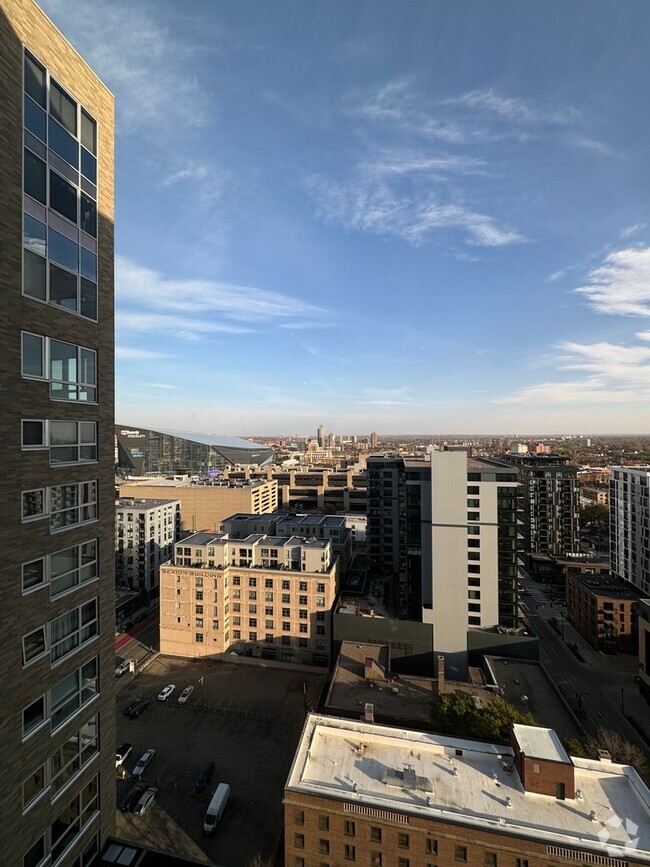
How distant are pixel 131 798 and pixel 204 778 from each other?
403 centimetres

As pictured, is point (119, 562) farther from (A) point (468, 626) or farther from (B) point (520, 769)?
(B) point (520, 769)

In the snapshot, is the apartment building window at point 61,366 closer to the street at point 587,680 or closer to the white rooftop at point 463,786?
the white rooftop at point 463,786

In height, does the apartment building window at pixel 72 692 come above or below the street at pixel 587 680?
above

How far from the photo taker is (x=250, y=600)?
128 ft

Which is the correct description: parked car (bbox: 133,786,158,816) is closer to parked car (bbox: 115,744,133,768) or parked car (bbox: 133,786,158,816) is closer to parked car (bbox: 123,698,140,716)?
parked car (bbox: 115,744,133,768)

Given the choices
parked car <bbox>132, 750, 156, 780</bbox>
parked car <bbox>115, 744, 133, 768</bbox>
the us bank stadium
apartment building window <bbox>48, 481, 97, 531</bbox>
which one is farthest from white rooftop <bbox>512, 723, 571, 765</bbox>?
the us bank stadium

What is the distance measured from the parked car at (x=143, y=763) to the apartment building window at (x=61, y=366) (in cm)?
2694

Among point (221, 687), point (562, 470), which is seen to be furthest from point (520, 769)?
point (562, 470)

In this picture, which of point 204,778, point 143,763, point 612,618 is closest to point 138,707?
point 143,763

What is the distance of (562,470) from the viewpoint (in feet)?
216

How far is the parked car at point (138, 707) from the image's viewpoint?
3120cm

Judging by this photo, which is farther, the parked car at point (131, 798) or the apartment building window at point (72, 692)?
the parked car at point (131, 798)

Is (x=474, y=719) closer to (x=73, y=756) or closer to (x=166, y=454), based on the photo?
(x=73, y=756)

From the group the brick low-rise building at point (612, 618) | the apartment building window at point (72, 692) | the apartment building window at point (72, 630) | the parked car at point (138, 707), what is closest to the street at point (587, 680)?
the brick low-rise building at point (612, 618)
